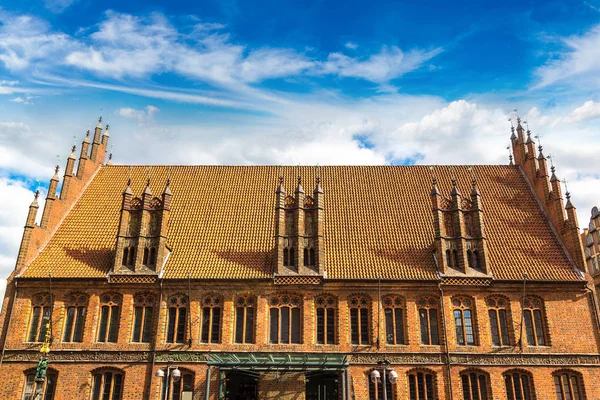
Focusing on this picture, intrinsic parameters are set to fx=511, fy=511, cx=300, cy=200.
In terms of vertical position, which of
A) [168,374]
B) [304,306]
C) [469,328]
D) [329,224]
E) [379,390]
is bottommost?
[379,390]

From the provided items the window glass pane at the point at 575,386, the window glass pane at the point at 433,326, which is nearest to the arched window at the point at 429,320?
the window glass pane at the point at 433,326

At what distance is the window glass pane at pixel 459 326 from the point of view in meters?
26.2

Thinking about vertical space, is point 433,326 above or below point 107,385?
above

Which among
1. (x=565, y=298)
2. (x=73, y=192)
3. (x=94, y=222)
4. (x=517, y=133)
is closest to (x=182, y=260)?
(x=94, y=222)

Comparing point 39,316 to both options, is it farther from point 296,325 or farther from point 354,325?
point 354,325

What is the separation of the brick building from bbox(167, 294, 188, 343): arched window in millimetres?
72

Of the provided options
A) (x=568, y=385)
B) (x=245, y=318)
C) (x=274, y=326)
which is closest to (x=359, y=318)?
(x=274, y=326)

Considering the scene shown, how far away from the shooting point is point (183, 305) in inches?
1064

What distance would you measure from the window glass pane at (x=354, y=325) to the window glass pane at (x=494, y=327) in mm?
6982

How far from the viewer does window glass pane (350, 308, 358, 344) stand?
2627 centimetres

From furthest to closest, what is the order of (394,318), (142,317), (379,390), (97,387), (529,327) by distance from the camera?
(142,317), (394,318), (529,327), (97,387), (379,390)

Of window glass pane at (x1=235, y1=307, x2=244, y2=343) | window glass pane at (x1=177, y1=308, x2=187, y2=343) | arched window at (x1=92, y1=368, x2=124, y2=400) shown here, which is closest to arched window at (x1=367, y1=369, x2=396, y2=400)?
window glass pane at (x1=235, y1=307, x2=244, y2=343)

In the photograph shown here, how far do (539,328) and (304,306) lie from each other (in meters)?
12.2

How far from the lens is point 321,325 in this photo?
87.4 feet
